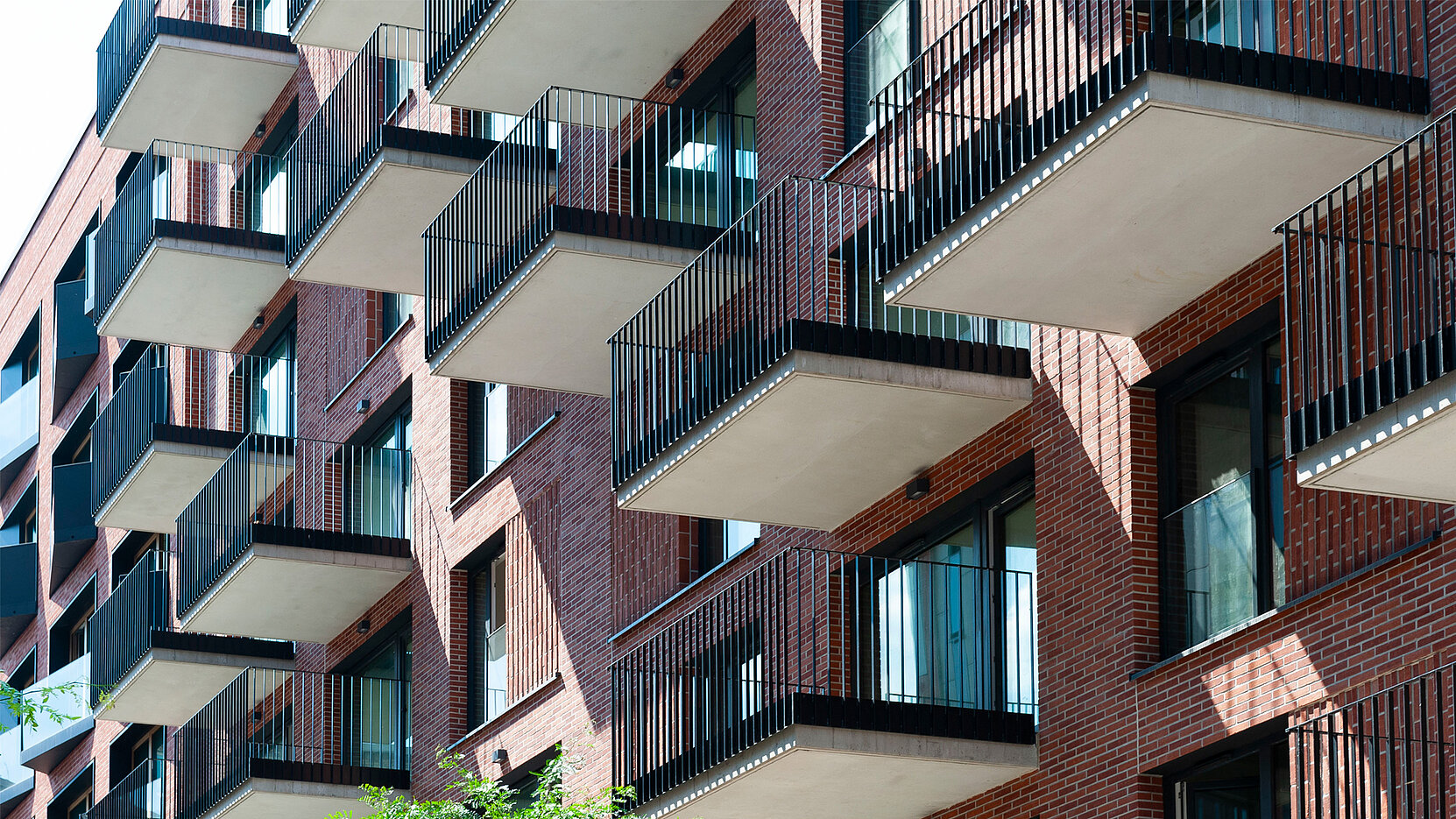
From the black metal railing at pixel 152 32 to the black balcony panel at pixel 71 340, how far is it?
28.9 ft

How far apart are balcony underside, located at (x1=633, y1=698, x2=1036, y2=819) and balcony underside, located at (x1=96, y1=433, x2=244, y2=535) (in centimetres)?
1575

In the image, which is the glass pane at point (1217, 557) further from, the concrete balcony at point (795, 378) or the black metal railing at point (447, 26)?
the black metal railing at point (447, 26)

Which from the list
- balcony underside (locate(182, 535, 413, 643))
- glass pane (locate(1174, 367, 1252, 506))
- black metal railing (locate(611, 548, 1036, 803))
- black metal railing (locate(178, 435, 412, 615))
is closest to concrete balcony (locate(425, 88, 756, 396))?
black metal railing (locate(611, 548, 1036, 803))

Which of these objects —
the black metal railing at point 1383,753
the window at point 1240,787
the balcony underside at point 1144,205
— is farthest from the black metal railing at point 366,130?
the black metal railing at point 1383,753

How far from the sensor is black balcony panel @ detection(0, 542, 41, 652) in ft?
146

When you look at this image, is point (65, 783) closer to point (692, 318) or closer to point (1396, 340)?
point (692, 318)

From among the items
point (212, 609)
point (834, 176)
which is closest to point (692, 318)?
point (834, 176)

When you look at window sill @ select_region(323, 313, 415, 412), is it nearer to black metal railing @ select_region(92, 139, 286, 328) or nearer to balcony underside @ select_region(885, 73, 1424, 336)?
black metal railing @ select_region(92, 139, 286, 328)

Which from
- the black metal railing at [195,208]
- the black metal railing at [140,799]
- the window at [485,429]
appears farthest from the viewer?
the black metal railing at [140,799]

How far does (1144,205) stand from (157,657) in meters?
19.8

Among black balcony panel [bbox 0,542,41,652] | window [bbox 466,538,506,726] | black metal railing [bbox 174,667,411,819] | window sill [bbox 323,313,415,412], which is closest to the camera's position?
window [bbox 466,538,506,726]

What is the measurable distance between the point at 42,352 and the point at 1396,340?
37567mm

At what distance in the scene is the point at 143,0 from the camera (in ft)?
110

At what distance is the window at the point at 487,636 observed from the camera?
2436cm
